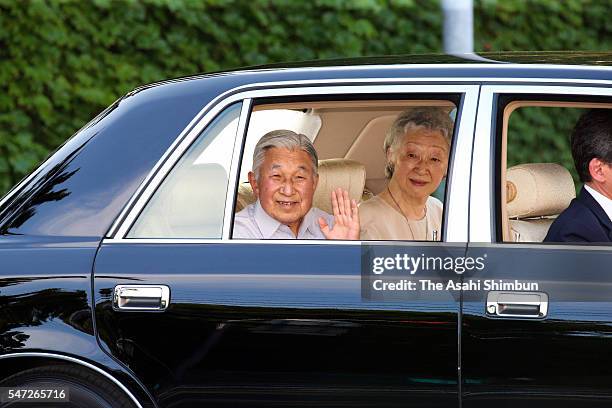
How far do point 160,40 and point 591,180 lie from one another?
5.43 meters

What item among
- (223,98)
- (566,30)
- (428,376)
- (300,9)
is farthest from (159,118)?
(566,30)

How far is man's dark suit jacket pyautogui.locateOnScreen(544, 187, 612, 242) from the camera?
4.04 metres

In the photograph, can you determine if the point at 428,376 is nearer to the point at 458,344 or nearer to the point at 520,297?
the point at 458,344

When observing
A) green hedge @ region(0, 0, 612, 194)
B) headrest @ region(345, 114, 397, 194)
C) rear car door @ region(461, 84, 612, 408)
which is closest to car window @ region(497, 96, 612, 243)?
rear car door @ region(461, 84, 612, 408)

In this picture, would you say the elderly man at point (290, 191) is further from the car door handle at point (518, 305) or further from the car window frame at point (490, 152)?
the car door handle at point (518, 305)

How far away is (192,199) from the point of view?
3.96 meters

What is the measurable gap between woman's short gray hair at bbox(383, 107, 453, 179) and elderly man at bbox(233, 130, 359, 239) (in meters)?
0.27

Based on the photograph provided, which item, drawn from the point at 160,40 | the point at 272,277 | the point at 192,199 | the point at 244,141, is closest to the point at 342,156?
the point at 244,141

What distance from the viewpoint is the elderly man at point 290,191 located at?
13.9 feet

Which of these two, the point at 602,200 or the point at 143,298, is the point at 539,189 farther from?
the point at 143,298

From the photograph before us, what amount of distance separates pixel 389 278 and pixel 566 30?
7005 mm

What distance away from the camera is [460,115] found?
3.91 meters

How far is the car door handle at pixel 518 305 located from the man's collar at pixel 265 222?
30.5 inches

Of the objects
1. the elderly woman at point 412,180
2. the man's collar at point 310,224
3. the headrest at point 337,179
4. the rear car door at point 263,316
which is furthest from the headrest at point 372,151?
the rear car door at point 263,316
